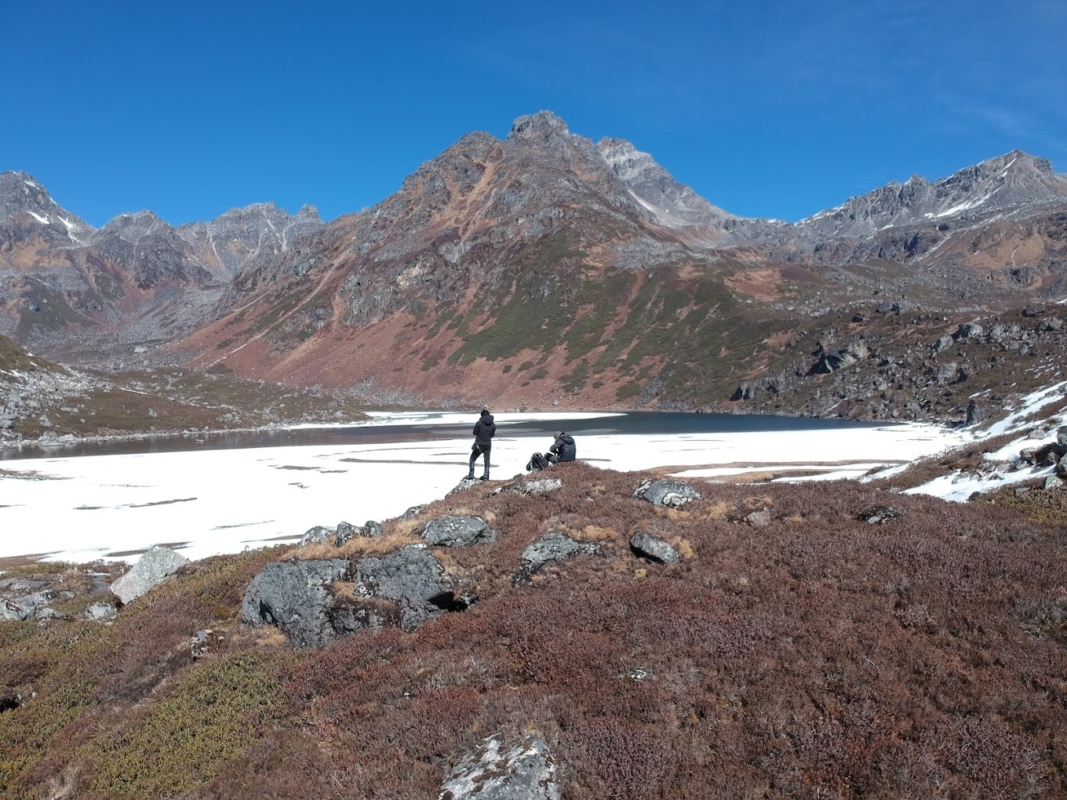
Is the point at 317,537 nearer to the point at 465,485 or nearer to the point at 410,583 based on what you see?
the point at 410,583

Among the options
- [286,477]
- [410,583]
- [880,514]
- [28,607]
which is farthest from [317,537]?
[286,477]

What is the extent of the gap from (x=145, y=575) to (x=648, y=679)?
20149 mm

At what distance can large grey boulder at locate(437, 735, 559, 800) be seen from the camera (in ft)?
27.9

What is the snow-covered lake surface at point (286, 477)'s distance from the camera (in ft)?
118

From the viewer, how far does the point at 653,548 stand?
16234mm

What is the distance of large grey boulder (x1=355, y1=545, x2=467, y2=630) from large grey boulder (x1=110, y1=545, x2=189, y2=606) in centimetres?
1096

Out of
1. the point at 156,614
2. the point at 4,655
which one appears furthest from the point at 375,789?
the point at 4,655

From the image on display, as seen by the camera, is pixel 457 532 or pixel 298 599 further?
pixel 457 532

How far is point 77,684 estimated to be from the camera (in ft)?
50.8

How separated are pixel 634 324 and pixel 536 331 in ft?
102

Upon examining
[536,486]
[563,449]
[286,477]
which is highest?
[563,449]

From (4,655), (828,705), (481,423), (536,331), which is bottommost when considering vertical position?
(4,655)

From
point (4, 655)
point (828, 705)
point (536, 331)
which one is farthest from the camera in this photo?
point (536, 331)

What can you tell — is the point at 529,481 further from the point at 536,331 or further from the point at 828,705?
the point at 536,331
